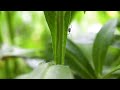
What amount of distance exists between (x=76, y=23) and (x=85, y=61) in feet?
4.50

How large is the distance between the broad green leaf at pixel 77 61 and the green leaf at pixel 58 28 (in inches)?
10.9

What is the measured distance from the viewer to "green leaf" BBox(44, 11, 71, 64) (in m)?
0.74

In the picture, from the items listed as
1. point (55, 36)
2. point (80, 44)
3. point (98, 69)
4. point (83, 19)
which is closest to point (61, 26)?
point (55, 36)

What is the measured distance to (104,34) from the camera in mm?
982

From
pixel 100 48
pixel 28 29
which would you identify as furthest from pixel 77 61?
pixel 28 29

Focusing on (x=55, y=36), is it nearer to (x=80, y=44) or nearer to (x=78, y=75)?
(x=78, y=75)

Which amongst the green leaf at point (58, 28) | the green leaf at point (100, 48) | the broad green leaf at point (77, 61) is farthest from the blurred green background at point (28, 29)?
the green leaf at point (58, 28)

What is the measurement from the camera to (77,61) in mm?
1060

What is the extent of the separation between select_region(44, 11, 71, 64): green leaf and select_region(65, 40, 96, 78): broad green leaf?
276 mm

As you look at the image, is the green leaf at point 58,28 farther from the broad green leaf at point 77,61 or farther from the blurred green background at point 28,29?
the blurred green background at point 28,29

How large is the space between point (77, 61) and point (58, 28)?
12.8 inches

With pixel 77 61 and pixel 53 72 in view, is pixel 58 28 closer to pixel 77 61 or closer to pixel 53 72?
pixel 53 72

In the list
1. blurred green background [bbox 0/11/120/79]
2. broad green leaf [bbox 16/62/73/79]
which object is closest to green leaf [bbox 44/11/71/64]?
broad green leaf [bbox 16/62/73/79]

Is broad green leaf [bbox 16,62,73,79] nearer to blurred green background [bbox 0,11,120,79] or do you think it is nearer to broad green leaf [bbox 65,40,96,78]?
broad green leaf [bbox 65,40,96,78]
